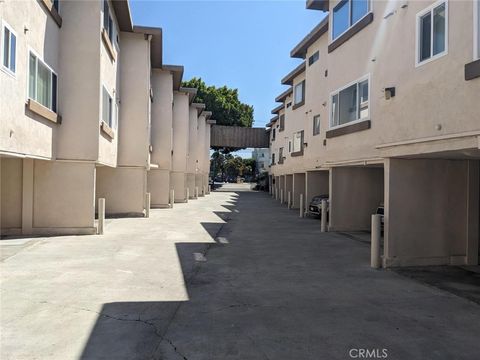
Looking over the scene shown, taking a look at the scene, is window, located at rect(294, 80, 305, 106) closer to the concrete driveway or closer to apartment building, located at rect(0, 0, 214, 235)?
apartment building, located at rect(0, 0, 214, 235)

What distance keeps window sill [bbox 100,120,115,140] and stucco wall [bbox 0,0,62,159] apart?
2.43 meters

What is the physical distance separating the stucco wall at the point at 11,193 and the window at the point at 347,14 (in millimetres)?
11556

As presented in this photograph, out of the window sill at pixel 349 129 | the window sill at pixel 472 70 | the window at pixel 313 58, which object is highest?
the window at pixel 313 58

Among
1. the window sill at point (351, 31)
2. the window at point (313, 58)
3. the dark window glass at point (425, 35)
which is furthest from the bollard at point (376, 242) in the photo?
the window at point (313, 58)

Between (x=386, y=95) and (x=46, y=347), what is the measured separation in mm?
9205

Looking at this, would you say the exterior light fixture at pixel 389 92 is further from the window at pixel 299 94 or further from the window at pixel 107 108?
the window at pixel 299 94

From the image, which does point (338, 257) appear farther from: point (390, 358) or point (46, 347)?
point (46, 347)

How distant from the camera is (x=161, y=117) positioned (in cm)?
2688

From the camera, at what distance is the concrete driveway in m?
5.08

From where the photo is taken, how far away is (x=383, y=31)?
37.2 feet

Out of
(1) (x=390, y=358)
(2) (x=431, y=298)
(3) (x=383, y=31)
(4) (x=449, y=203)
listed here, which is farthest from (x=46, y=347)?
(3) (x=383, y=31)

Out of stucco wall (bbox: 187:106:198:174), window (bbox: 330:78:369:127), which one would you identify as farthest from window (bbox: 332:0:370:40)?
stucco wall (bbox: 187:106:198:174)

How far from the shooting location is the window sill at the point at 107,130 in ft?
49.2

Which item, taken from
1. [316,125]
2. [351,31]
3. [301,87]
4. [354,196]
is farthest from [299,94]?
[351,31]
